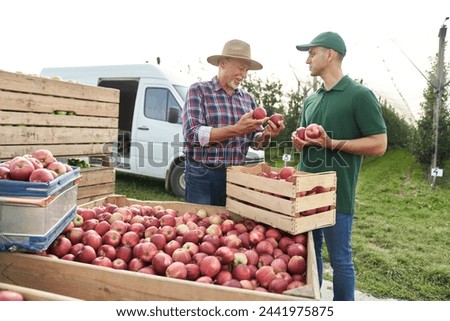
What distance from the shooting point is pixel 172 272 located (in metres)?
1.90

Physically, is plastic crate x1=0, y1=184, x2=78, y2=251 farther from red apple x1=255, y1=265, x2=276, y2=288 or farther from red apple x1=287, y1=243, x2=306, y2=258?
red apple x1=287, y1=243, x2=306, y2=258

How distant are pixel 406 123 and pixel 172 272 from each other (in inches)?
602

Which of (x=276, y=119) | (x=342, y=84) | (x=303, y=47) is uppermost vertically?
(x=303, y=47)

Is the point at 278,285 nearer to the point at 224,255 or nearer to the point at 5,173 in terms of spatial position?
the point at 224,255

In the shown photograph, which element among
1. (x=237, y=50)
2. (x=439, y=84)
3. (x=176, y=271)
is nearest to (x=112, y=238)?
(x=176, y=271)

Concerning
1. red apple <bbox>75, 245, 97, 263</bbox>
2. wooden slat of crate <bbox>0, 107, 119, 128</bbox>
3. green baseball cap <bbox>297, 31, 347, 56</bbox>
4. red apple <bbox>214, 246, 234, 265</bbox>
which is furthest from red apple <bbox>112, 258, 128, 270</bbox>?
wooden slat of crate <bbox>0, 107, 119, 128</bbox>

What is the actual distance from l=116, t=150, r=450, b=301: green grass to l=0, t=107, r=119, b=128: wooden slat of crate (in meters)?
2.30

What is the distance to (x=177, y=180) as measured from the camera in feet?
25.6

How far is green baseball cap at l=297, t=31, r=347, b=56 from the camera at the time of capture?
2.86 meters

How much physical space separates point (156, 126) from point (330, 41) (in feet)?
17.8

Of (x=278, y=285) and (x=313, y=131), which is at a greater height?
(x=313, y=131)

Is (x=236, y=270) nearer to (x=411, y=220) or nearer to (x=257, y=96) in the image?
(x=411, y=220)
